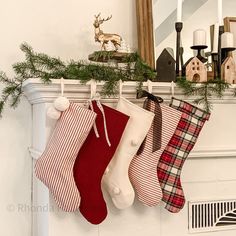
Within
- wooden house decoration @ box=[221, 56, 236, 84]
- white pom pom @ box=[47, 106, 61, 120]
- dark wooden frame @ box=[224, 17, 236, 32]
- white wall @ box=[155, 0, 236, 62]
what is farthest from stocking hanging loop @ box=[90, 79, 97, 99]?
dark wooden frame @ box=[224, 17, 236, 32]

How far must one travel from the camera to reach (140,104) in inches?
50.8

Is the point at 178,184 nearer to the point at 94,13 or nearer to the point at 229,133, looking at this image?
the point at 229,133

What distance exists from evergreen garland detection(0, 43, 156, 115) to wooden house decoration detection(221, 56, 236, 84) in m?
0.29

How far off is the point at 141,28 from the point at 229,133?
549 millimetres

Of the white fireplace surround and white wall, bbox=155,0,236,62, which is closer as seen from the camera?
the white fireplace surround

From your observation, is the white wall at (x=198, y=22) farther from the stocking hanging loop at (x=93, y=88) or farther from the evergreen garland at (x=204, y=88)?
the stocking hanging loop at (x=93, y=88)

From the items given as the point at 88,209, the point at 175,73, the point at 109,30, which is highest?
the point at 109,30

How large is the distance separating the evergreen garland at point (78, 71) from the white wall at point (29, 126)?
0.16 metres

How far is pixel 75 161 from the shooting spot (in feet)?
3.77

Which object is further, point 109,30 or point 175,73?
point 109,30

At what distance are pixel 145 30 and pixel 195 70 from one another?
287 mm

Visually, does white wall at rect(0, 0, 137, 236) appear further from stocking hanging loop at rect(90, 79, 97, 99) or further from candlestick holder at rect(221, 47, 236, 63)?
candlestick holder at rect(221, 47, 236, 63)

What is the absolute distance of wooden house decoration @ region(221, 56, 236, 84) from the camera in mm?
1329

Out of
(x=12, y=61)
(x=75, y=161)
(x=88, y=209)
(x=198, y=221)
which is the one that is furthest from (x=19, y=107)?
(x=198, y=221)
